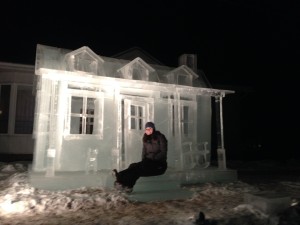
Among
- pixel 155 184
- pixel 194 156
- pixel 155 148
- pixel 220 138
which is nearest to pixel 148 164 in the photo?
pixel 155 148

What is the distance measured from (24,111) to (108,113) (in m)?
6.14

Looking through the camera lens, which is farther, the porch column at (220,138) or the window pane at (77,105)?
the porch column at (220,138)

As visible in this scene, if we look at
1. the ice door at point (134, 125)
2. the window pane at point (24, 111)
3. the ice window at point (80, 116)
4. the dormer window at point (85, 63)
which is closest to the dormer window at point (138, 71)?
the ice door at point (134, 125)

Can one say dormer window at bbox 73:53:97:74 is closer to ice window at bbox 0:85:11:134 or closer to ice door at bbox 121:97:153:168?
ice door at bbox 121:97:153:168

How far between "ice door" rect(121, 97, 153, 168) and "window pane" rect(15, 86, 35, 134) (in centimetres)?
580

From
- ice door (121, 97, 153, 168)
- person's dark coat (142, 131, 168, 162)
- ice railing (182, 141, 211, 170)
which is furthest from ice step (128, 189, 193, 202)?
ice railing (182, 141, 211, 170)

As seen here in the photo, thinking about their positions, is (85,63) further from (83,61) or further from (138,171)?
(138,171)

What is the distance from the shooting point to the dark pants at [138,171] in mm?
6574

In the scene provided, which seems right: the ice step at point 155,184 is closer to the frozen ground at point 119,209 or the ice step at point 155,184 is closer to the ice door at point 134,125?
the frozen ground at point 119,209

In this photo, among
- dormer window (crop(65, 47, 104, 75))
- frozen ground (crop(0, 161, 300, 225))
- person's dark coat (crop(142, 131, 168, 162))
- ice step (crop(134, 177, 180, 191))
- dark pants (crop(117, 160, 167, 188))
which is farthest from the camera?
dormer window (crop(65, 47, 104, 75))

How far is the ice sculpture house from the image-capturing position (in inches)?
295

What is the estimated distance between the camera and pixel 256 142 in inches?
755

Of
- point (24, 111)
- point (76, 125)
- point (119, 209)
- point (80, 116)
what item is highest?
point (24, 111)

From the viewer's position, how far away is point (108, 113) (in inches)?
328
